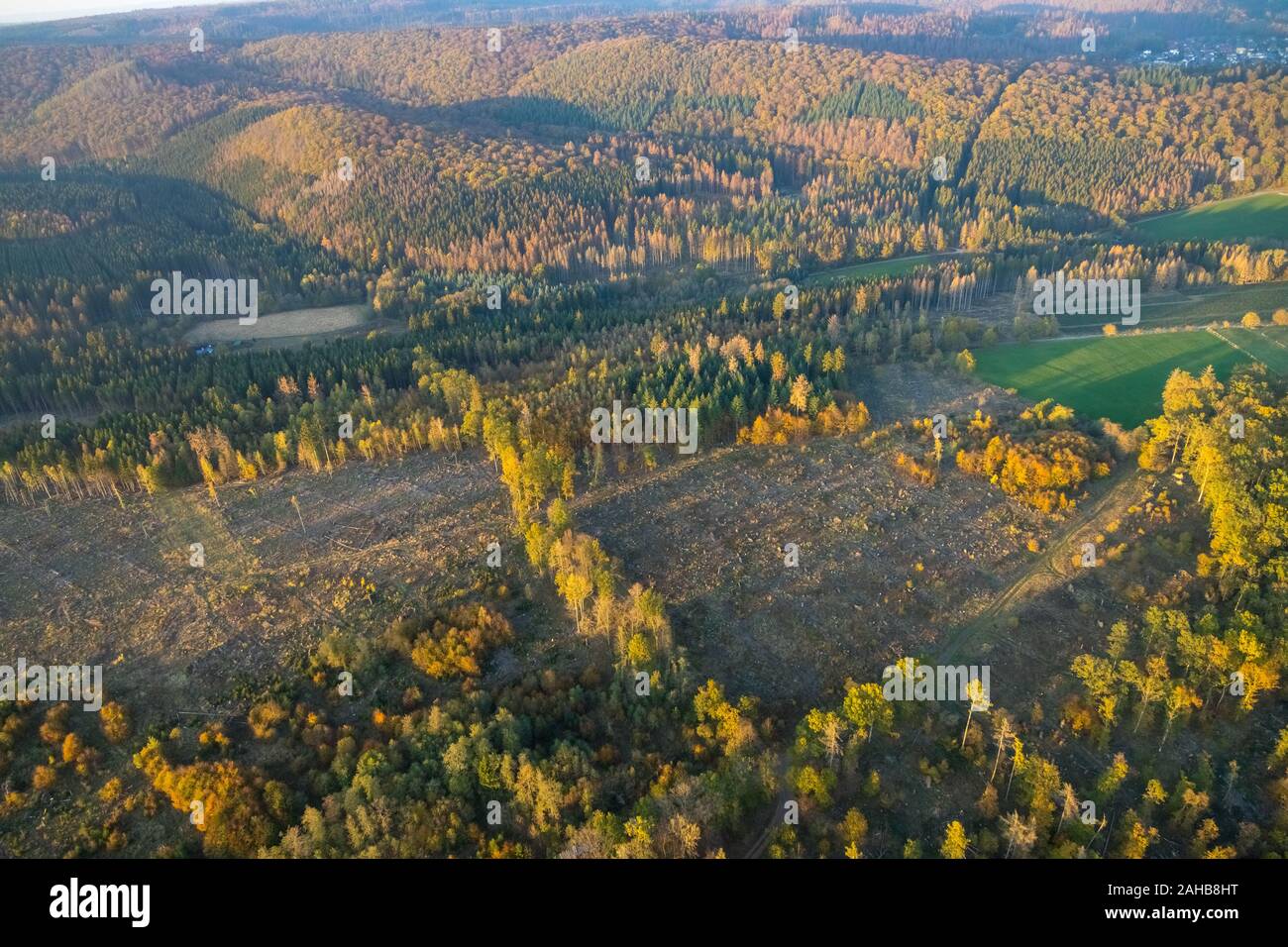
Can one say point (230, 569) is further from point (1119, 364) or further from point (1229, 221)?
point (1229, 221)

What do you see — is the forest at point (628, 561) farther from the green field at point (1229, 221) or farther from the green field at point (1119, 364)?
the green field at point (1229, 221)

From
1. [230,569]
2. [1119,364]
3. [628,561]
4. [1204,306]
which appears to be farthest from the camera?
[1204,306]

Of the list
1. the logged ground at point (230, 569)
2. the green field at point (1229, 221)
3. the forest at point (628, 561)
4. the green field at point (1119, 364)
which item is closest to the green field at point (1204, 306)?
the forest at point (628, 561)

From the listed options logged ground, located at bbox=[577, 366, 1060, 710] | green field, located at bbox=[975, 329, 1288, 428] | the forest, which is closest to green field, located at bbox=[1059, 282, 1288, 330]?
the forest

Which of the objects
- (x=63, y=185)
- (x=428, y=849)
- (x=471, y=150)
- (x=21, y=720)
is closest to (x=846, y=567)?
(x=428, y=849)

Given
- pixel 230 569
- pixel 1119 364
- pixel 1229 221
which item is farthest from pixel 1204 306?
pixel 230 569

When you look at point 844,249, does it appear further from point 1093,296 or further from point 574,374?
point 574,374
